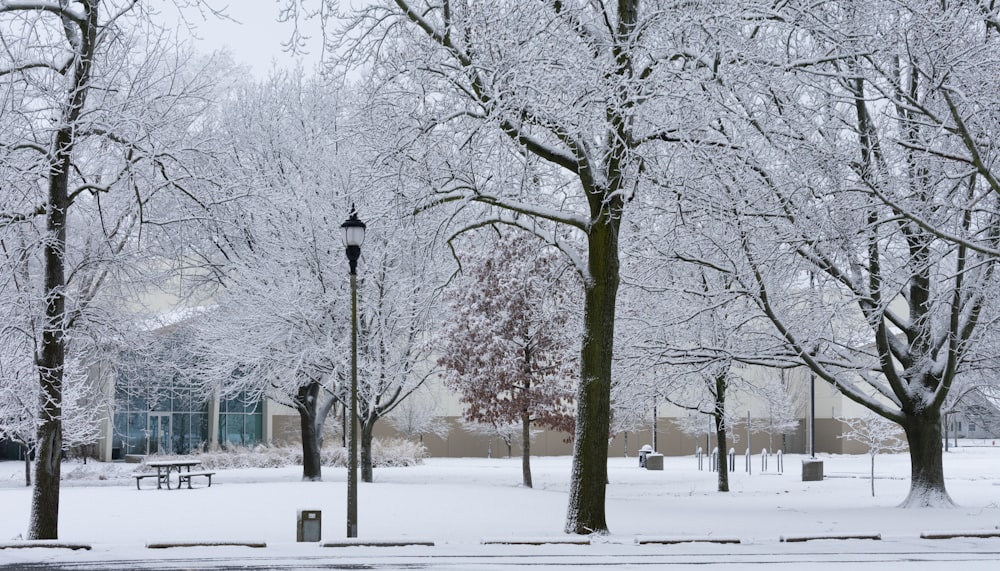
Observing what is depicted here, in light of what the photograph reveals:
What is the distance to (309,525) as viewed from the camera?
13.0 m

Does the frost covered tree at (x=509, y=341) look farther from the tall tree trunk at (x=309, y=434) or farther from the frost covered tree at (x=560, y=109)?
the frost covered tree at (x=560, y=109)

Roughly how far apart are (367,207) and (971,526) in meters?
10.8

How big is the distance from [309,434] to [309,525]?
17369 mm

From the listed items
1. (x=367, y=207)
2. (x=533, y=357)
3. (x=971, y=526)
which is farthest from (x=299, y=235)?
(x=971, y=526)

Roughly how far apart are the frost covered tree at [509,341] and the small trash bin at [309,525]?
50.6 ft

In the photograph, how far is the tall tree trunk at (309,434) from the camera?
29594mm

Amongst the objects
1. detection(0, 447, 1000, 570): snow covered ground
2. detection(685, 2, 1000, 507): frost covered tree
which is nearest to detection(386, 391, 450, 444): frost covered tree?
detection(0, 447, 1000, 570): snow covered ground

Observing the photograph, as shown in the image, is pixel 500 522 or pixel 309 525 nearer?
pixel 309 525

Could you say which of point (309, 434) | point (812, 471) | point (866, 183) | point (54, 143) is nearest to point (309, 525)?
point (54, 143)

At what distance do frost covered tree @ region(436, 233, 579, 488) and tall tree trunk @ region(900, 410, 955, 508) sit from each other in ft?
35.3

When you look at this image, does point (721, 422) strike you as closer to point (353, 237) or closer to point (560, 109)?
point (353, 237)

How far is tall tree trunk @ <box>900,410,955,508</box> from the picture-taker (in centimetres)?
1858

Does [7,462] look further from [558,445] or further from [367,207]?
[367,207]

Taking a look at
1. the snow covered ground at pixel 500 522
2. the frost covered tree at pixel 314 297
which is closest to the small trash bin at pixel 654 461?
the snow covered ground at pixel 500 522
